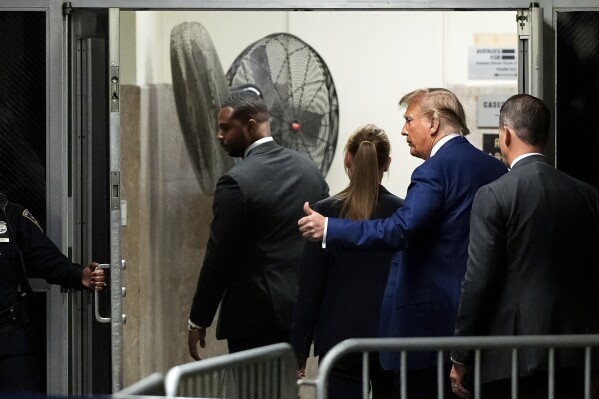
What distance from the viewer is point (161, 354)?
778 centimetres

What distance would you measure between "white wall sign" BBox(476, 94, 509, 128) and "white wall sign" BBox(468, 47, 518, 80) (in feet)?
0.46

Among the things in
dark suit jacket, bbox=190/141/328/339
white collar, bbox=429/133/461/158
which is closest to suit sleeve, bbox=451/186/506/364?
white collar, bbox=429/133/461/158

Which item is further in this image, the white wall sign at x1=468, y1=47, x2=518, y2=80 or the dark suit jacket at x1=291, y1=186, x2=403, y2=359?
the white wall sign at x1=468, y1=47, x2=518, y2=80

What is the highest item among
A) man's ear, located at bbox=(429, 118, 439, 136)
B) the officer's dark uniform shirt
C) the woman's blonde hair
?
man's ear, located at bbox=(429, 118, 439, 136)

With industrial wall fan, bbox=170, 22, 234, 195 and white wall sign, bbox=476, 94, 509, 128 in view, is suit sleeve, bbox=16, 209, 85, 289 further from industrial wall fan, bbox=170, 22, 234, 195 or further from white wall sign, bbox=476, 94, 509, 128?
white wall sign, bbox=476, 94, 509, 128

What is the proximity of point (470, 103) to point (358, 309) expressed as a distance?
3.26 meters

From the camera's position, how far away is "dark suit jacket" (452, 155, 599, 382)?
417 cm

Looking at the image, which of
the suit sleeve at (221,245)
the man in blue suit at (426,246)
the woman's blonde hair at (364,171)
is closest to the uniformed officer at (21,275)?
the suit sleeve at (221,245)

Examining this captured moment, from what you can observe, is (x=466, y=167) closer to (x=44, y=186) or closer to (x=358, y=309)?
(x=358, y=309)

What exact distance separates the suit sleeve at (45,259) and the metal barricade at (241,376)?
6.01 ft

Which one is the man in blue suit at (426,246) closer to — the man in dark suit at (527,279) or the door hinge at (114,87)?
the man in dark suit at (527,279)

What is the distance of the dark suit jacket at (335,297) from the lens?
5102 millimetres

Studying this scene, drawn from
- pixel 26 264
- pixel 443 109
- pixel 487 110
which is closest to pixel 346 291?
pixel 443 109

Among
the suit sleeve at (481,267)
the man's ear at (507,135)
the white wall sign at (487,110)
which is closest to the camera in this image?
the suit sleeve at (481,267)
